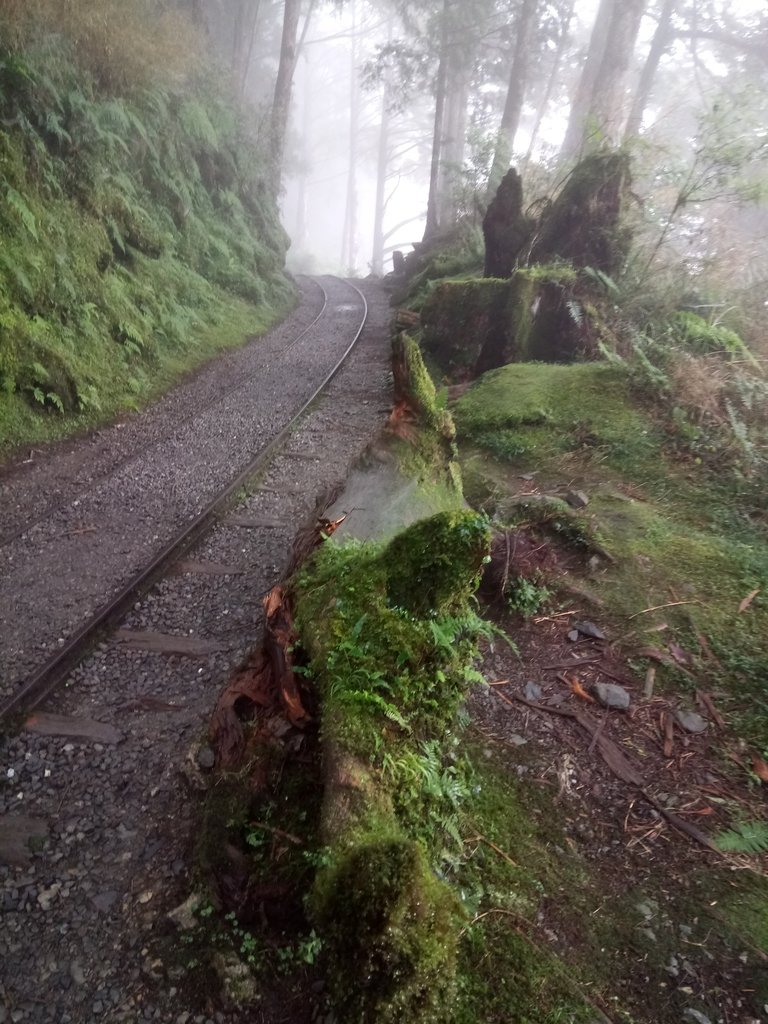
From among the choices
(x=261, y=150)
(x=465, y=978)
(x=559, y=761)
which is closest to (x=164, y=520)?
(x=559, y=761)

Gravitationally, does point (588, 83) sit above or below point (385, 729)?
above

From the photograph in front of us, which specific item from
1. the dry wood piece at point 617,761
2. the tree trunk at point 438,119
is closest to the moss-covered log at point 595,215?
the dry wood piece at point 617,761

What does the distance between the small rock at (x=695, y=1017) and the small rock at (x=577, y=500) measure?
3.92 m

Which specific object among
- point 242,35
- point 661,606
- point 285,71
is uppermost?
point 242,35

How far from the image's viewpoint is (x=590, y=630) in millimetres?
4355

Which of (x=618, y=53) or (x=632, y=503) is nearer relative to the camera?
(x=632, y=503)

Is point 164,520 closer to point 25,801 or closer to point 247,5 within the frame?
point 25,801

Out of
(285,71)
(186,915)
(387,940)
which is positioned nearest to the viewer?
(387,940)

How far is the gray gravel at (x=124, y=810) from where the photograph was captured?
2.43 meters

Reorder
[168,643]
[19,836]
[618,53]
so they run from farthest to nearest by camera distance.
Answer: [618,53] < [168,643] < [19,836]

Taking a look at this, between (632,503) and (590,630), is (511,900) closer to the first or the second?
(590,630)

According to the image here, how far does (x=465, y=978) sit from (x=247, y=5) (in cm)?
3035

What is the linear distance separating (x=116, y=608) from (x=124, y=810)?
1.86m

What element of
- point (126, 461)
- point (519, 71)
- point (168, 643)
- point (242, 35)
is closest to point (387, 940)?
point (168, 643)
